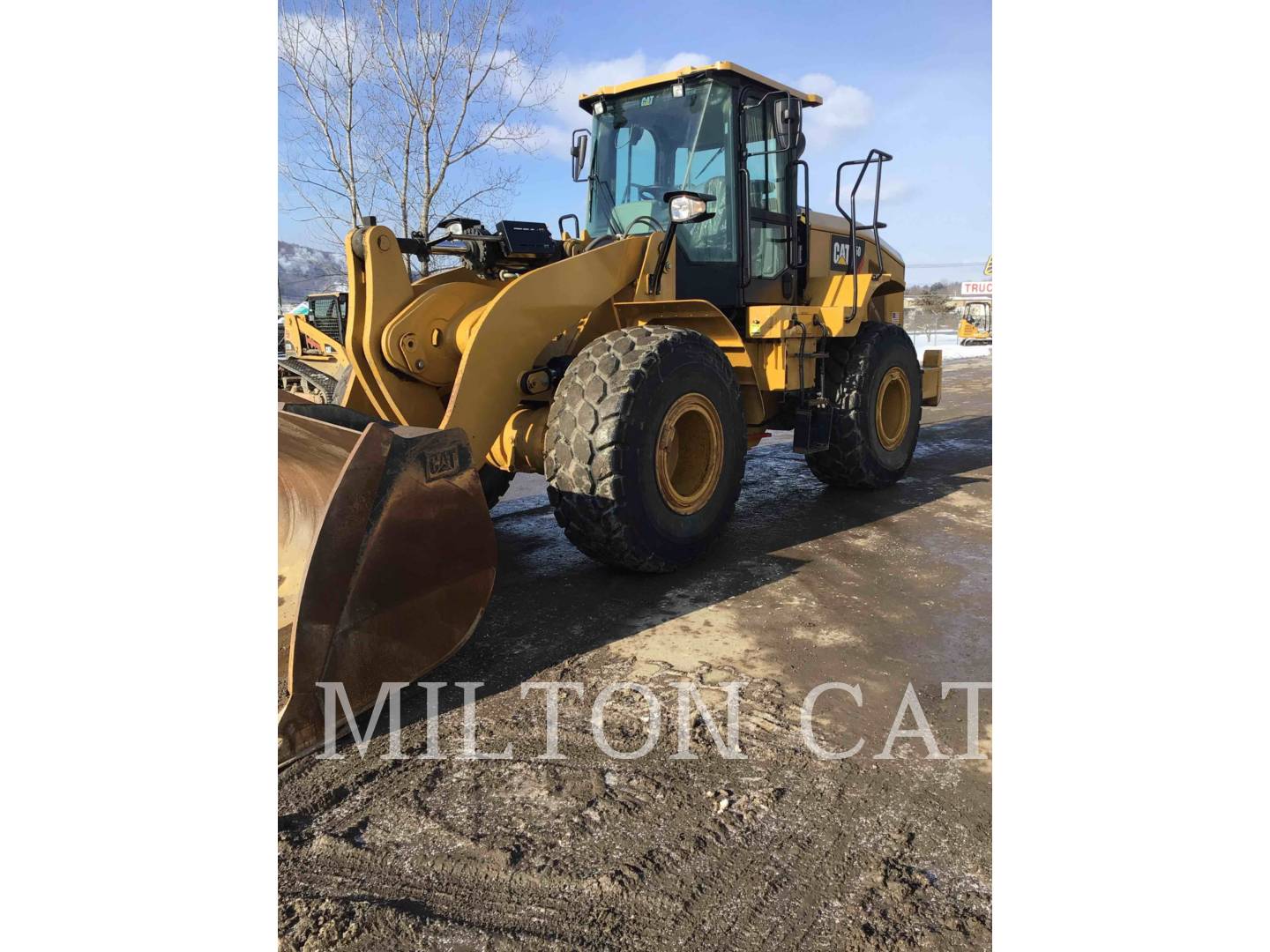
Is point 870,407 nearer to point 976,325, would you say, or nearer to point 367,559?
point 367,559

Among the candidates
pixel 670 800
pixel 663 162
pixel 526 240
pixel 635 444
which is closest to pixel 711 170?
pixel 663 162

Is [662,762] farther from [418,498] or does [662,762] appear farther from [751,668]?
[418,498]

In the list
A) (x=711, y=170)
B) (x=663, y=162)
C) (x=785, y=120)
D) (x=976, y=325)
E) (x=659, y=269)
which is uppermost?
(x=976, y=325)

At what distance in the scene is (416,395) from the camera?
4.43m

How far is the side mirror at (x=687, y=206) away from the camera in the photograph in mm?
4578

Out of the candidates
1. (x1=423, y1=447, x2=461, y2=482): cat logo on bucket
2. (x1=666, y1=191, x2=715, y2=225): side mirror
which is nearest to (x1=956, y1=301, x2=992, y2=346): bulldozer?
(x1=666, y1=191, x2=715, y2=225): side mirror

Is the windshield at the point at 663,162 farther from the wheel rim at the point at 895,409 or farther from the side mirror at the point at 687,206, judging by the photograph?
the wheel rim at the point at 895,409

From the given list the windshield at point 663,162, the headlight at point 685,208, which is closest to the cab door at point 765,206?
the windshield at point 663,162

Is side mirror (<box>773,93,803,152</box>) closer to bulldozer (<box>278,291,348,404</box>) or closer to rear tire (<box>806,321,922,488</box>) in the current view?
rear tire (<box>806,321,922,488</box>)

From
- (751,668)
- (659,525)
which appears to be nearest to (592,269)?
(659,525)

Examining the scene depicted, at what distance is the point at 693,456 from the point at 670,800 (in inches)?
99.7

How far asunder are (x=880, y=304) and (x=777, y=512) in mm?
2567

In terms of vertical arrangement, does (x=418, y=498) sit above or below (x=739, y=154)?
below

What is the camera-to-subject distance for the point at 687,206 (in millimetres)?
4598
